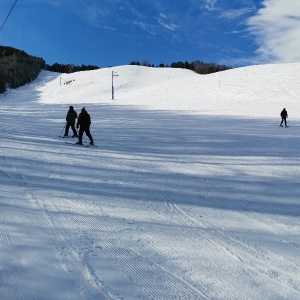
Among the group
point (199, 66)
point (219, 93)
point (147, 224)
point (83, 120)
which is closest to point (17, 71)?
point (199, 66)

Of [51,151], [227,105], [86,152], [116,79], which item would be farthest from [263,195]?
[116,79]

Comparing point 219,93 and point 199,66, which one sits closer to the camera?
point 219,93

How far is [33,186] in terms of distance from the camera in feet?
19.7

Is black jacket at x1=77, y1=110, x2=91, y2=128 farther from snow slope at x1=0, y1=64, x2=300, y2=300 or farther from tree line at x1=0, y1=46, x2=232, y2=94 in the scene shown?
tree line at x1=0, y1=46, x2=232, y2=94

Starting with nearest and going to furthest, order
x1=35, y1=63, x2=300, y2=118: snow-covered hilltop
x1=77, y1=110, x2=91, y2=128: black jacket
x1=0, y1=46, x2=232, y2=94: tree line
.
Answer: x1=77, y1=110, x2=91, y2=128: black jacket
x1=35, y1=63, x2=300, y2=118: snow-covered hilltop
x1=0, y1=46, x2=232, y2=94: tree line

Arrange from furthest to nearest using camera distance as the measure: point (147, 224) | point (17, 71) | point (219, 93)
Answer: point (17, 71) < point (219, 93) < point (147, 224)

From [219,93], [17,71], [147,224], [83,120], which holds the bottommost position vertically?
[147,224]

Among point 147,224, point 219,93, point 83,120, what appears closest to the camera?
point 147,224

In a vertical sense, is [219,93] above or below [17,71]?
below

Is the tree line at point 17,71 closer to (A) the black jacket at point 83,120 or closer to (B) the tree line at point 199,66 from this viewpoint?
(B) the tree line at point 199,66

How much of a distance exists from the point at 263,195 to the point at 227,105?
29931mm

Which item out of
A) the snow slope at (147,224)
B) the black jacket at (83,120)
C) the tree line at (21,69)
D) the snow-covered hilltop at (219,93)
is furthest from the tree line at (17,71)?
the snow slope at (147,224)

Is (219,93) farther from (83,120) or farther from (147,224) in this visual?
(147,224)

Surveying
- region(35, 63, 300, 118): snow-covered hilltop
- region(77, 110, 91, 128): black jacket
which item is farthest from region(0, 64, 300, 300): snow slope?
region(35, 63, 300, 118): snow-covered hilltop
